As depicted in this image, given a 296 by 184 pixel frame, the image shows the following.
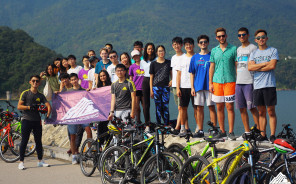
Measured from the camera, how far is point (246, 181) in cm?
438

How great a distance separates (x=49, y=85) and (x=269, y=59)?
233 inches

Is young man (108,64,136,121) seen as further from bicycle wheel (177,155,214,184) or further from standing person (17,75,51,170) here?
bicycle wheel (177,155,214,184)

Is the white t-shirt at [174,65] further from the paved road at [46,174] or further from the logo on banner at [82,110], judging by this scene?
the paved road at [46,174]

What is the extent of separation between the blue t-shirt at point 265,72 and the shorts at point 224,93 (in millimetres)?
553

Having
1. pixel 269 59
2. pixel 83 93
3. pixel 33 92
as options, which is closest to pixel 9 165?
pixel 33 92

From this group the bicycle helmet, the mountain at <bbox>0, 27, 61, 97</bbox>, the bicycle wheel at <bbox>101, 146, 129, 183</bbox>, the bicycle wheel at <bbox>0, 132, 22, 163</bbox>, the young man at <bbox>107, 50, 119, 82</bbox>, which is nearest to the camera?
the bicycle helmet

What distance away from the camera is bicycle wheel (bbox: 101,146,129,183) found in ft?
20.8

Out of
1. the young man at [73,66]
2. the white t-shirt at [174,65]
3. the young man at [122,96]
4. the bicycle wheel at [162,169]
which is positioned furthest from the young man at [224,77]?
the young man at [73,66]

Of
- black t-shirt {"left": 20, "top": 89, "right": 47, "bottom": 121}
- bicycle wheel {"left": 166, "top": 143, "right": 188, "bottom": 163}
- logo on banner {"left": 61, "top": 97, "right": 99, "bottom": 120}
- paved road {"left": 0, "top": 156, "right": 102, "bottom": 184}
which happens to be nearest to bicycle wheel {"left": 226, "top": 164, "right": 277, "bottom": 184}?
bicycle wheel {"left": 166, "top": 143, "right": 188, "bottom": 163}

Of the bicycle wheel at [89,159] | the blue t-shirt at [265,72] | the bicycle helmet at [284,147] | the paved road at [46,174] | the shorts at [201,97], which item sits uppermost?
the blue t-shirt at [265,72]

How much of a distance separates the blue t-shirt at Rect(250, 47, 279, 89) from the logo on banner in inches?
155

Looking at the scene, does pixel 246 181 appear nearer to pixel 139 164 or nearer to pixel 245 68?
pixel 139 164

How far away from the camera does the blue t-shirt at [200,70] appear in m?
7.67

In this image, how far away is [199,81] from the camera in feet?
25.3
